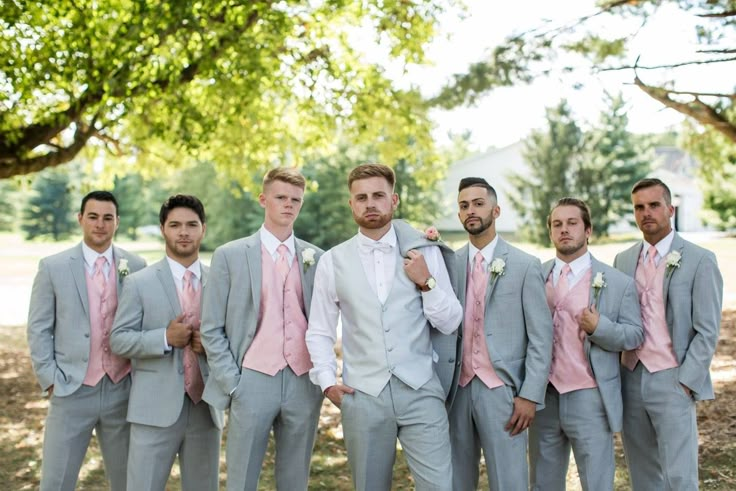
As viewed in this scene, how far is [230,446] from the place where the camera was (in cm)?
449

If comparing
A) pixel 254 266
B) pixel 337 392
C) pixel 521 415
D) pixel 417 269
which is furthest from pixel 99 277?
pixel 521 415

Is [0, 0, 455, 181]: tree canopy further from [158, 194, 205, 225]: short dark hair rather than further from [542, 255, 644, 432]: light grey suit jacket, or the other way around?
[542, 255, 644, 432]: light grey suit jacket

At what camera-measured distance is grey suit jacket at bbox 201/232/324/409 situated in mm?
4445

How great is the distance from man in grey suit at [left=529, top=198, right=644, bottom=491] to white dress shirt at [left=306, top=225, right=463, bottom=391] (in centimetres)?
85

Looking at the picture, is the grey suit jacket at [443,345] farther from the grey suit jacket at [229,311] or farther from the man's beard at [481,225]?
the grey suit jacket at [229,311]

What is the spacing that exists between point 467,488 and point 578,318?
1.24m

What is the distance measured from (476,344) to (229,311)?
4.85ft

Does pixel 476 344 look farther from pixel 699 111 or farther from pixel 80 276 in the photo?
pixel 699 111

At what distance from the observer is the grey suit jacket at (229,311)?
14.6 feet

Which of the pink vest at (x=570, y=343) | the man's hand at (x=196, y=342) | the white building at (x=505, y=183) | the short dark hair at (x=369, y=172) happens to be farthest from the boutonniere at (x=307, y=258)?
the white building at (x=505, y=183)

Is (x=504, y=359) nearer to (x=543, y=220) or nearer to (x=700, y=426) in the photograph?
(x=700, y=426)

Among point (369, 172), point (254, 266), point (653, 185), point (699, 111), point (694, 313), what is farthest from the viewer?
point (699, 111)

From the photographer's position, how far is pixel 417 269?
166 inches

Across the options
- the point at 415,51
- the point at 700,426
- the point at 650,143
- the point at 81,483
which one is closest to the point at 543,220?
the point at 650,143
